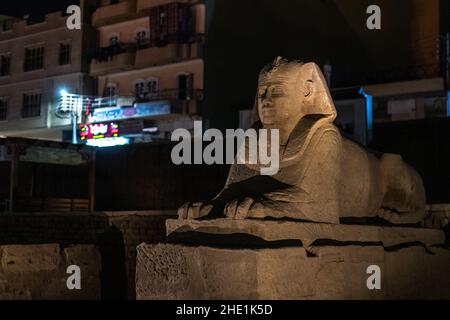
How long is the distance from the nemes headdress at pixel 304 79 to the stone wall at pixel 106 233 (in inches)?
248

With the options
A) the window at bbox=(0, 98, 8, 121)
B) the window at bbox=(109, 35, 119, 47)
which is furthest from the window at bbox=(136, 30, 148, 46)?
the window at bbox=(0, 98, 8, 121)

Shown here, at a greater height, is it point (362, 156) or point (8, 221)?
point (362, 156)

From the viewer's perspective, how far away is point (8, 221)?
1340cm

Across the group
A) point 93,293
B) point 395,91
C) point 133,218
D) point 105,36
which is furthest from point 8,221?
point 105,36

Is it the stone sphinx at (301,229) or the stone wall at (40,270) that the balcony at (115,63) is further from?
the stone sphinx at (301,229)

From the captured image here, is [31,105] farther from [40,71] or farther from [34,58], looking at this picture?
[34,58]

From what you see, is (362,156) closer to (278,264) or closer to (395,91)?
(278,264)

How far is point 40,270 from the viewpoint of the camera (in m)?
7.36

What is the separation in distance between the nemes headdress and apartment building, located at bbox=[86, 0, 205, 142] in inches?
638

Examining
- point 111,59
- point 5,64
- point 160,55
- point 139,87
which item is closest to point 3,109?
point 5,64

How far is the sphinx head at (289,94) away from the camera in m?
4.88

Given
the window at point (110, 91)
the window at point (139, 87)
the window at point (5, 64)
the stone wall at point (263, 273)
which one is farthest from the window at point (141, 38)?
the stone wall at point (263, 273)

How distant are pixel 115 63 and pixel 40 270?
17531 mm

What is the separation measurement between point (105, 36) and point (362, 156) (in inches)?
844
